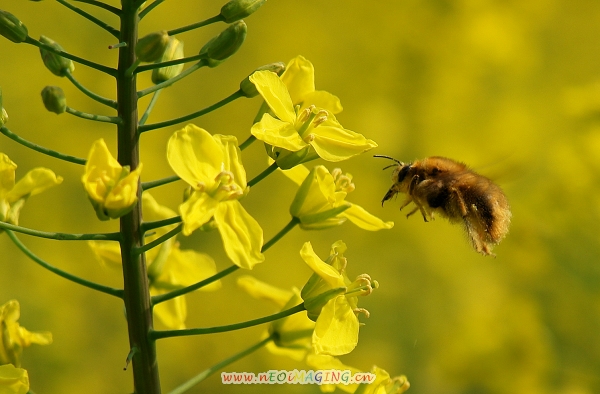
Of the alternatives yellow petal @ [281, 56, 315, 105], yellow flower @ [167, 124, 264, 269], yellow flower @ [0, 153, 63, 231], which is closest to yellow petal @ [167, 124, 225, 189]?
yellow flower @ [167, 124, 264, 269]

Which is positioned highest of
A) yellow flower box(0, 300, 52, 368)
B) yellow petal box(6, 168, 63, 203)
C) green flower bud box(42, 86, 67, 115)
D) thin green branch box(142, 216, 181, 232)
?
green flower bud box(42, 86, 67, 115)

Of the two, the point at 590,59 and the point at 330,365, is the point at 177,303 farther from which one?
the point at 590,59

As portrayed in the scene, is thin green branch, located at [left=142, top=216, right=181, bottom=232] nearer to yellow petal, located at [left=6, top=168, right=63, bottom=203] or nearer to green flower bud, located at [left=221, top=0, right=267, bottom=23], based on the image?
yellow petal, located at [left=6, top=168, right=63, bottom=203]

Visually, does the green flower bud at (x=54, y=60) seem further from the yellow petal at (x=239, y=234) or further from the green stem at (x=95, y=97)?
the yellow petal at (x=239, y=234)

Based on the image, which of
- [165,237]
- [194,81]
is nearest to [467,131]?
[194,81]

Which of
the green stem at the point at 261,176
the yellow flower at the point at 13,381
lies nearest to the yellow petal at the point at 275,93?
the green stem at the point at 261,176

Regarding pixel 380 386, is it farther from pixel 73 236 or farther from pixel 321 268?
pixel 73 236
